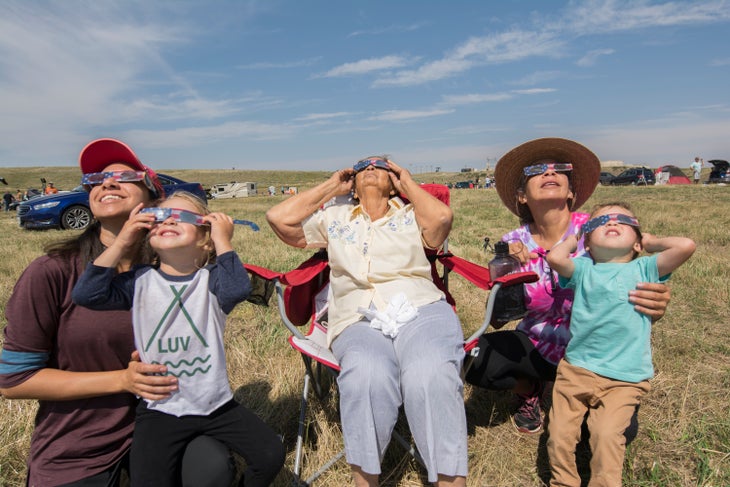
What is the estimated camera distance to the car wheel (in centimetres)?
1134

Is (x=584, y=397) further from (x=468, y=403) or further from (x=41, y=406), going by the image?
(x=41, y=406)

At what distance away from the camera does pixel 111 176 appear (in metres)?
1.97

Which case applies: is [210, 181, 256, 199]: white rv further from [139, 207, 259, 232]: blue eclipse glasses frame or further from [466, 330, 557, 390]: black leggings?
[139, 207, 259, 232]: blue eclipse glasses frame

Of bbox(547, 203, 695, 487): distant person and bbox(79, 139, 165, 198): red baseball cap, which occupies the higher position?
bbox(79, 139, 165, 198): red baseball cap

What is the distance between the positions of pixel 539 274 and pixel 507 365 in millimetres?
566

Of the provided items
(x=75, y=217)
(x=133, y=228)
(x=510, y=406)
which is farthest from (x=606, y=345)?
(x=75, y=217)

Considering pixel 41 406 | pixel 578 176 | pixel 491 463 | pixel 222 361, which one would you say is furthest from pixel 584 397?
pixel 41 406

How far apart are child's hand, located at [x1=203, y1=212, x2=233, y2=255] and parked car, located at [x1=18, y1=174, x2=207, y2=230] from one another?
927 cm

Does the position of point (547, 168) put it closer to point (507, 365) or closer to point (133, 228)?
point (507, 365)

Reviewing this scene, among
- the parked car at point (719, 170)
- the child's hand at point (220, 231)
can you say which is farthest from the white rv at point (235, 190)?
the child's hand at point (220, 231)

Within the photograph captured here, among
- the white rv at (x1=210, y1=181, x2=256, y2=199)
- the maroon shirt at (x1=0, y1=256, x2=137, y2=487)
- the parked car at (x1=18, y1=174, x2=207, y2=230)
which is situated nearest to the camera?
the maroon shirt at (x1=0, y1=256, x2=137, y2=487)

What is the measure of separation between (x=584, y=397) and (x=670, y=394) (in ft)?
3.71

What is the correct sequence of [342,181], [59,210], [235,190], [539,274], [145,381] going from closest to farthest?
[145,381] < [539,274] < [342,181] < [59,210] < [235,190]

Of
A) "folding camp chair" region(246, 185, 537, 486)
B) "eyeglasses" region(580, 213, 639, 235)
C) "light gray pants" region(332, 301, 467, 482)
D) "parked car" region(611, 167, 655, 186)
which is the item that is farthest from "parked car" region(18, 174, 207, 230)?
"parked car" region(611, 167, 655, 186)
